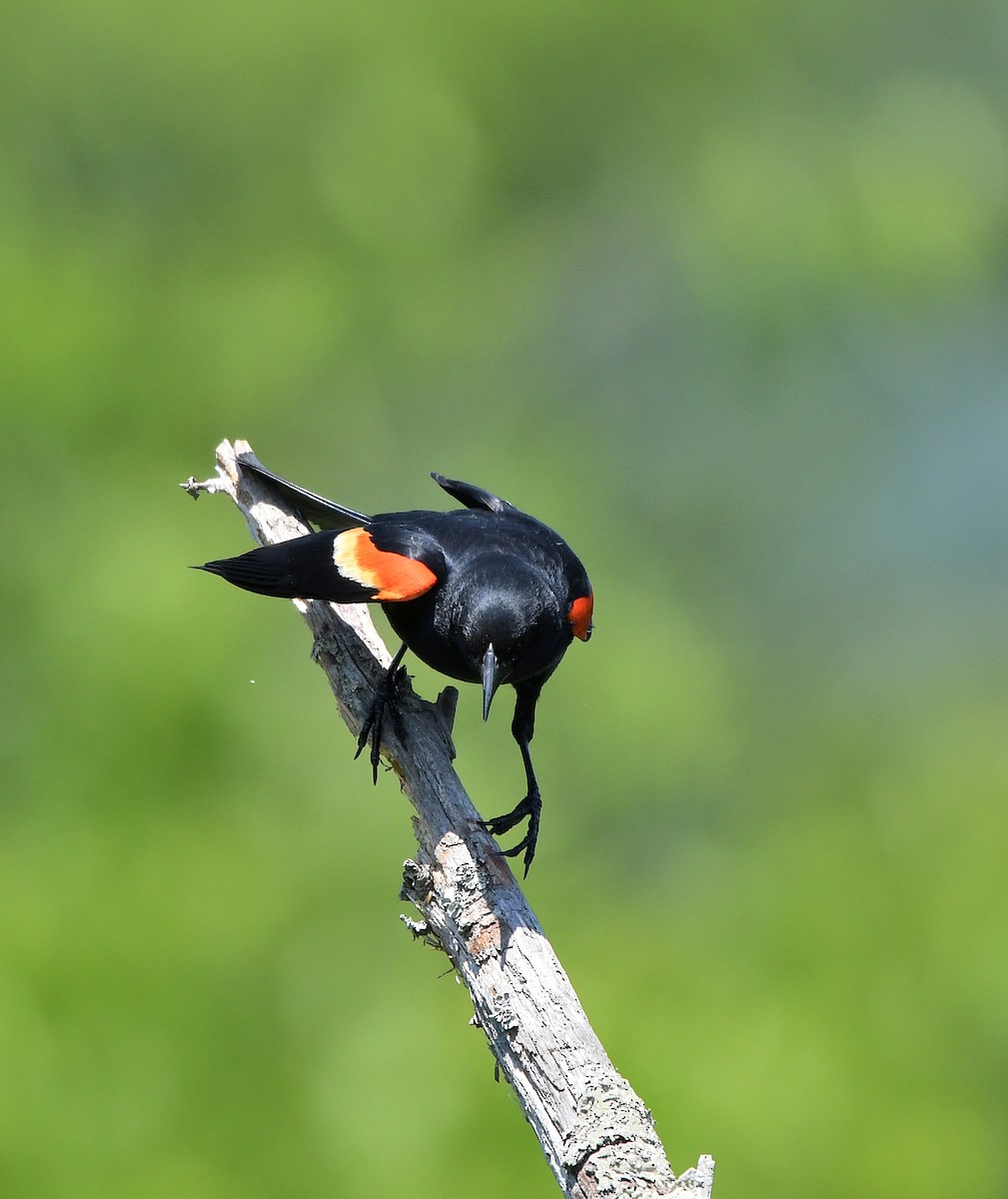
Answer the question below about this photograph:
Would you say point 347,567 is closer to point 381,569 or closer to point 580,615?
point 381,569

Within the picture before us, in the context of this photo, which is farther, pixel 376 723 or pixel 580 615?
pixel 580 615

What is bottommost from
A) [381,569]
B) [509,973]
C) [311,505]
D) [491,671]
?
[509,973]

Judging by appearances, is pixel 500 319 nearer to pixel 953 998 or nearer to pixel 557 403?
pixel 557 403

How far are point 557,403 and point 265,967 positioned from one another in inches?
232

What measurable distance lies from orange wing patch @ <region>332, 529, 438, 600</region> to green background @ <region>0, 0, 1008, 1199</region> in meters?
5.11

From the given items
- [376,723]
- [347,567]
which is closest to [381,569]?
[347,567]

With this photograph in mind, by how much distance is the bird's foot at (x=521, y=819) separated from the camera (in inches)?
149

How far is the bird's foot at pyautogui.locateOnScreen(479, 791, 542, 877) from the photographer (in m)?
3.79

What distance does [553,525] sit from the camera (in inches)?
439

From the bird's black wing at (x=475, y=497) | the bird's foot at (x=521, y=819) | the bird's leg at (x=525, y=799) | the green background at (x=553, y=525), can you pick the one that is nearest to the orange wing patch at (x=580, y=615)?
the bird's leg at (x=525, y=799)

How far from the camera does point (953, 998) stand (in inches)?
414

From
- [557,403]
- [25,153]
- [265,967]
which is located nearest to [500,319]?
[557,403]

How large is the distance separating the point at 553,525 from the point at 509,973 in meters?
8.25

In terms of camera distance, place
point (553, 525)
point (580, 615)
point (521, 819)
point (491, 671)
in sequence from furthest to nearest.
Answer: point (553, 525), point (580, 615), point (521, 819), point (491, 671)
